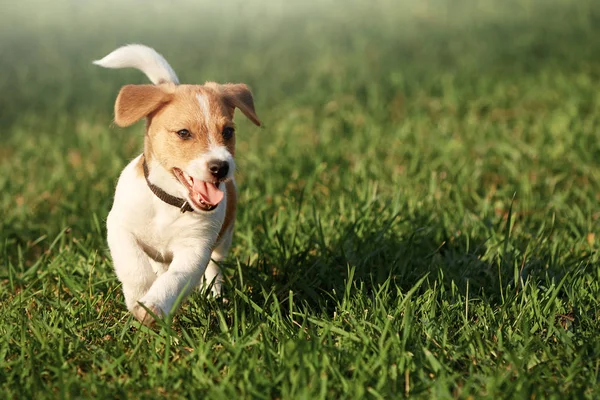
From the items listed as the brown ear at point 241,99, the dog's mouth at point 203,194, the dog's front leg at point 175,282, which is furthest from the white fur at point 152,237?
the brown ear at point 241,99

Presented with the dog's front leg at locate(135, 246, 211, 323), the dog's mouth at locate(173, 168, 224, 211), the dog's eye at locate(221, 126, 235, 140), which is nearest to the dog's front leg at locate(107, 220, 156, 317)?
the dog's front leg at locate(135, 246, 211, 323)

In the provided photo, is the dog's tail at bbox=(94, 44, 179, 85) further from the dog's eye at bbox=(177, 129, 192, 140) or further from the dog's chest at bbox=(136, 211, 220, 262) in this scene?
the dog's chest at bbox=(136, 211, 220, 262)

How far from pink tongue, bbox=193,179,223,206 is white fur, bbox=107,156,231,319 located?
0.67ft

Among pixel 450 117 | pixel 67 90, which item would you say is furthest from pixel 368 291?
pixel 67 90

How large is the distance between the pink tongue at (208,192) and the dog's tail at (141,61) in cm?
74

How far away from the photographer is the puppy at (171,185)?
3646 millimetres

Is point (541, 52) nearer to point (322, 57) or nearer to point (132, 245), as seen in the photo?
point (322, 57)

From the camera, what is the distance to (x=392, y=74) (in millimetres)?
9664

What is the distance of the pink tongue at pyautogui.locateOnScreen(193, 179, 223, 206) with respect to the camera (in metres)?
3.66

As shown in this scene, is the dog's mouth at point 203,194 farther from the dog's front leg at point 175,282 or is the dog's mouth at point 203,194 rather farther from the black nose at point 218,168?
the dog's front leg at point 175,282

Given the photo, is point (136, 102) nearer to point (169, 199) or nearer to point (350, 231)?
point (169, 199)

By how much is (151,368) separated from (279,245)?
156cm

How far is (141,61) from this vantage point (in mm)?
4059

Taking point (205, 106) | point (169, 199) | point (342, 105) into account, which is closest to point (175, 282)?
point (169, 199)
